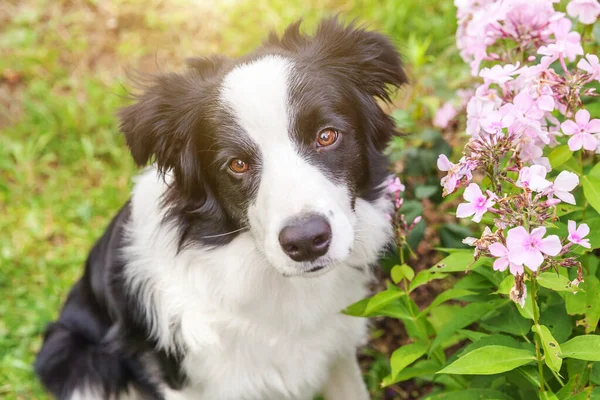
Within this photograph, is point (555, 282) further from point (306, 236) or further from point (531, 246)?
point (306, 236)

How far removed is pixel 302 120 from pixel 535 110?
0.80 metres

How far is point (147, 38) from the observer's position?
5.74 meters

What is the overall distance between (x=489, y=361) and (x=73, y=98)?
14.0 ft

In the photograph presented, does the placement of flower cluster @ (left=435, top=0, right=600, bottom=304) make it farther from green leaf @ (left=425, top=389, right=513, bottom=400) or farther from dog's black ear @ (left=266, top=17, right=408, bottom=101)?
green leaf @ (left=425, top=389, right=513, bottom=400)

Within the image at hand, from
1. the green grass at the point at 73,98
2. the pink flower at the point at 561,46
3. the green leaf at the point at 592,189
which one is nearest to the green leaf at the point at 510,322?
the green leaf at the point at 592,189

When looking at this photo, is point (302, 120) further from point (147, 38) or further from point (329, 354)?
point (147, 38)

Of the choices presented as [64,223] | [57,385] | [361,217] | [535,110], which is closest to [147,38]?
[64,223]

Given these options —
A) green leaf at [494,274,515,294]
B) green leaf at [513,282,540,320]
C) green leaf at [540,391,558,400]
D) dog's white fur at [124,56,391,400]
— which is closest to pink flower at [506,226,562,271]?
green leaf at [494,274,515,294]

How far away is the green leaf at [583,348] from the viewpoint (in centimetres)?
182

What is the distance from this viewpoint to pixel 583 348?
1.86 metres

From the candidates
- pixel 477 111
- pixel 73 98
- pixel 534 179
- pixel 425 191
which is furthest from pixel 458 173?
pixel 73 98

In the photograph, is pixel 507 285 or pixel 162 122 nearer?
pixel 507 285

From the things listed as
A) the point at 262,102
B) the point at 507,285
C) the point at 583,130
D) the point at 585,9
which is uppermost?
the point at 585,9

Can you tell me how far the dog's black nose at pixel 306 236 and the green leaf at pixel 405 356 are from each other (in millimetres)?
444
